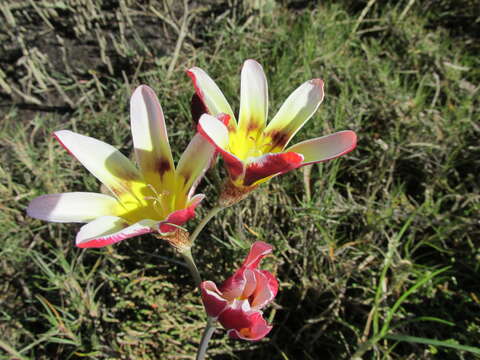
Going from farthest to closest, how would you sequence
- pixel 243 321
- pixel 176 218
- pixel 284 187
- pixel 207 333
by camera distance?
pixel 284 187 < pixel 207 333 < pixel 243 321 < pixel 176 218

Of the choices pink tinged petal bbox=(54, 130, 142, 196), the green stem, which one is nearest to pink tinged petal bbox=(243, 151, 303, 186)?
the green stem

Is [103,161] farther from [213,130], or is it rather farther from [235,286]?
[235,286]

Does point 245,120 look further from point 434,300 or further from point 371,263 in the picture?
point 434,300

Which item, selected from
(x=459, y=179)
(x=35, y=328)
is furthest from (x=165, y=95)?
(x=459, y=179)

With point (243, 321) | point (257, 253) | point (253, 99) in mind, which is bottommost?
point (243, 321)

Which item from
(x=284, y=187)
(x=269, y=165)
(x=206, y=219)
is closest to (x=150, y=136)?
(x=206, y=219)

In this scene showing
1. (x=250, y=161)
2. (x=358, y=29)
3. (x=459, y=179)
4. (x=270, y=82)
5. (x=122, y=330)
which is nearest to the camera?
(x=250, y=161)
